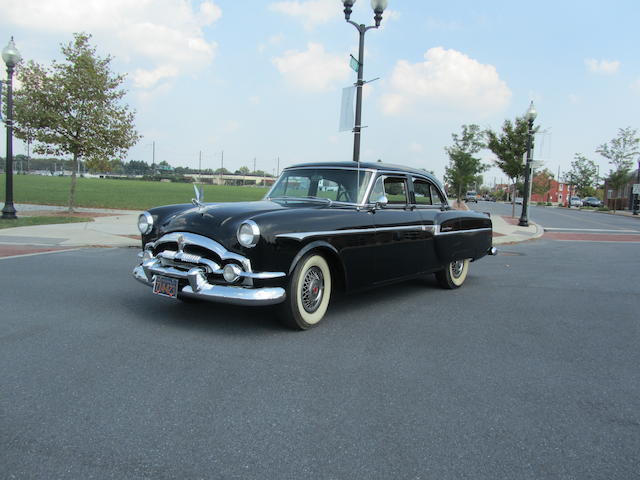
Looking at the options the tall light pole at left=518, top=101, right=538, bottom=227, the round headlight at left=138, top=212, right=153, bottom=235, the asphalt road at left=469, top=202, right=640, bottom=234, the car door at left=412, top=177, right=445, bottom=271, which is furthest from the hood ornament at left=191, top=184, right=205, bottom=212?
the asphalt road at left=469, top=202, right=640, bottom=234

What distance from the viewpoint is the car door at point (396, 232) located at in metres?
5.41

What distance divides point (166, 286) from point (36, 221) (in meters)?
11.2

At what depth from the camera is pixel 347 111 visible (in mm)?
10055

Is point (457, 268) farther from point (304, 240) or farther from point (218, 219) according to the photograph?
point (218, 219)

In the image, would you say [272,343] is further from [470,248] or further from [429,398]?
[470,248]

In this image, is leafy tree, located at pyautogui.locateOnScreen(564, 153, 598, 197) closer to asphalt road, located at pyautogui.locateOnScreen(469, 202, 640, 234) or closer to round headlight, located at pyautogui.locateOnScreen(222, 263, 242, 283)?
asphalt road, located at pyautogui.locateOnScreen(469, 202, 640, 234)

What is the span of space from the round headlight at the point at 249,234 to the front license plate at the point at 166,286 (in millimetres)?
707

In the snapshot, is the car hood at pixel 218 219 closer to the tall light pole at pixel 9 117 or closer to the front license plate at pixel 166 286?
the front license plate at pixel 166 286

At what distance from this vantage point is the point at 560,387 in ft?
11.7

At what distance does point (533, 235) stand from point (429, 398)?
46.2 ft

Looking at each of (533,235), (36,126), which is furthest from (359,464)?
(36,126)

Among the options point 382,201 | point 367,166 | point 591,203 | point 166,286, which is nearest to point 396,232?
point 382,201

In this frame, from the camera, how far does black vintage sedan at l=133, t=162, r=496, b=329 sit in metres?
4.32

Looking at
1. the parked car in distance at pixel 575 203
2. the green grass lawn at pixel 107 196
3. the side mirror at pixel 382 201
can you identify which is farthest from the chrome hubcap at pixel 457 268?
the parked car in distance at pixel 575 203
